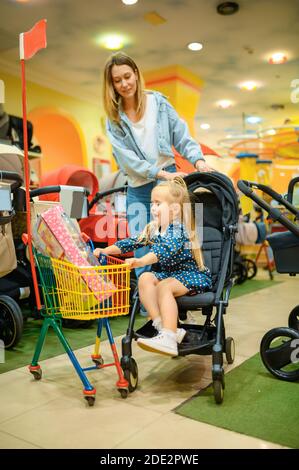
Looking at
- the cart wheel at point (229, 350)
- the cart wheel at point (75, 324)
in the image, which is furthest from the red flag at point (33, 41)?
the cart wheel at point (75, 324)

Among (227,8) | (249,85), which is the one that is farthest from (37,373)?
(249,85)

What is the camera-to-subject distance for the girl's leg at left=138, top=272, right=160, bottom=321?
1.86m

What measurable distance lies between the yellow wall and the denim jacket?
4.49m

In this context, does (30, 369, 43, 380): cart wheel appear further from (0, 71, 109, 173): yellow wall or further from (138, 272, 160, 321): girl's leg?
(0, 71, 109, 173): yellow wall

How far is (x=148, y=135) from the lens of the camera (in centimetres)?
242

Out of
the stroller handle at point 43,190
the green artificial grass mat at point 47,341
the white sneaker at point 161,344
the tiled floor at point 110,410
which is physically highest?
the stroller handle at point 43,190

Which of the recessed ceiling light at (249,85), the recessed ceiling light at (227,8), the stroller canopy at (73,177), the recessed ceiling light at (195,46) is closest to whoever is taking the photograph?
the stroller canopy at (73,177)

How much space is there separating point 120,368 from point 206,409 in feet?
1.30

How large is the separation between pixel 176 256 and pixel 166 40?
15.0 feet

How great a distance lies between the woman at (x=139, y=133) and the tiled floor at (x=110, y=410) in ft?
2.13

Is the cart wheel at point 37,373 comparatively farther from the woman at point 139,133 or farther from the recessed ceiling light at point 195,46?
the recessed ceiling light at point 195,46

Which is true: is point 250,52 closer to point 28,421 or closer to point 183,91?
point 183,91

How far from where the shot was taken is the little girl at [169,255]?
6.10 ft
